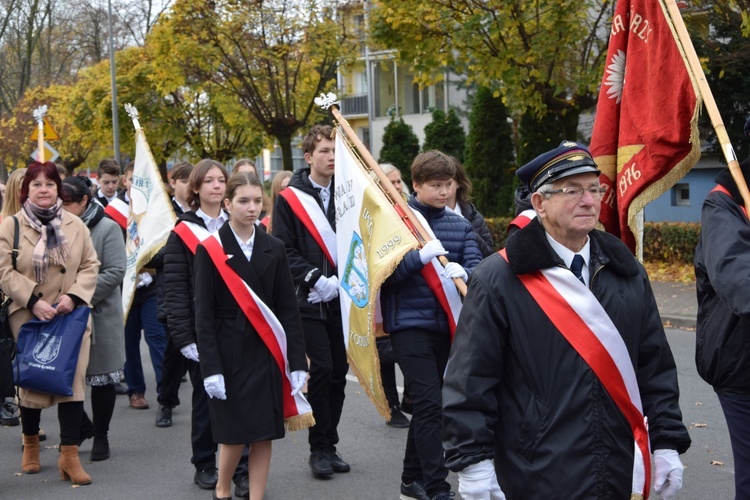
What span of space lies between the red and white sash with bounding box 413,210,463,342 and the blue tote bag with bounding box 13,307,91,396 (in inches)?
92.5

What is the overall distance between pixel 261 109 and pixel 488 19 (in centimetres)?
923

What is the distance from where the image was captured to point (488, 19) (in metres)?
15.5

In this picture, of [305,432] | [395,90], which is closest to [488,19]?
[305,432]

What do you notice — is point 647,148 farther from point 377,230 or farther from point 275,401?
point 275,401

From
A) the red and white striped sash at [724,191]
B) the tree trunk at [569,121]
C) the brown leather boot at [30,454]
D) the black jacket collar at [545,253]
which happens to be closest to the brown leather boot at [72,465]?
the brown leather boot at [30,454]

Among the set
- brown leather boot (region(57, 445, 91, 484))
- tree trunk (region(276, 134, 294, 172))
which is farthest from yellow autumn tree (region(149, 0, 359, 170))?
brown leather boot (region(57, 445, 91, 484))

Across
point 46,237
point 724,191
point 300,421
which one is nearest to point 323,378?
point 300,421

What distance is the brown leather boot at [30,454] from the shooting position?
664 centimetres

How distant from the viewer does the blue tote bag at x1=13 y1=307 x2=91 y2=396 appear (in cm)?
617

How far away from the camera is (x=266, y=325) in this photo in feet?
17.6

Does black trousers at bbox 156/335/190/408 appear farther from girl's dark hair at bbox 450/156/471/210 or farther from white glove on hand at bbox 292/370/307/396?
girl's dark hair at bbox 450/156/471/210

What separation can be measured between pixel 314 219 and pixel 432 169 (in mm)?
1046

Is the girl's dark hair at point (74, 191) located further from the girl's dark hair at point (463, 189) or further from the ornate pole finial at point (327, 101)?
the girl's dark hair at point (463, 189)

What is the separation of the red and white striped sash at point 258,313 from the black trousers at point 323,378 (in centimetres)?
84
